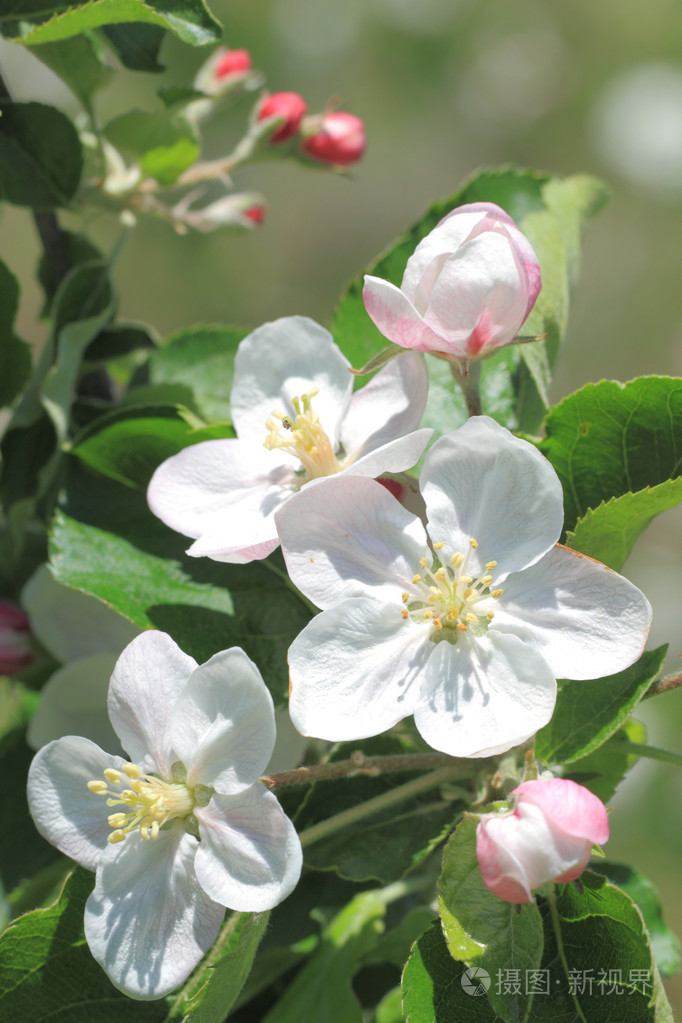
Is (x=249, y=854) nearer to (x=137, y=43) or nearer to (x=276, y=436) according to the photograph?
(x=276, y=436)

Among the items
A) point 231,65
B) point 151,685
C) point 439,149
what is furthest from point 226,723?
point 439,149

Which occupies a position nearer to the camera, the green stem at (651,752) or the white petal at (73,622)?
the green stem at (651,752)

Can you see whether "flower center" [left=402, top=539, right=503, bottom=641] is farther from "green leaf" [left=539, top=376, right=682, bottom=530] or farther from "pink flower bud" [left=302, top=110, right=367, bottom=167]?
"pink flower bud" [left=302, top=110, right=367, bottom=167]

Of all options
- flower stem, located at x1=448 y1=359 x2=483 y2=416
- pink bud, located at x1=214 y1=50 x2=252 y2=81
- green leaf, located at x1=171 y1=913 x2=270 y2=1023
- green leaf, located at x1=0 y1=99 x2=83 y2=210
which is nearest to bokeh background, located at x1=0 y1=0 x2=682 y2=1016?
pink bud, located at x1=214 y1=50 x2=252 y2=81

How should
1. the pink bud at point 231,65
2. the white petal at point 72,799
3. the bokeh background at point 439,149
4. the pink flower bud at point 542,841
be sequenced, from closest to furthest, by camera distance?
the pink flower bud at point 542,841
the white petal at point 72,799
the pink bud at point 231,65
the bokeh background at point 439,149

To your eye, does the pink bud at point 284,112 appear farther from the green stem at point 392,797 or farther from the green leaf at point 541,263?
the green stem at point 392,797

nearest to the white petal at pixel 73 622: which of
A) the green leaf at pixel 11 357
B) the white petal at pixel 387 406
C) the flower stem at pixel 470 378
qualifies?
the green leaf at pixel 11 357

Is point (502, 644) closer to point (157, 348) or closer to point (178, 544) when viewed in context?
point (178, 544)
